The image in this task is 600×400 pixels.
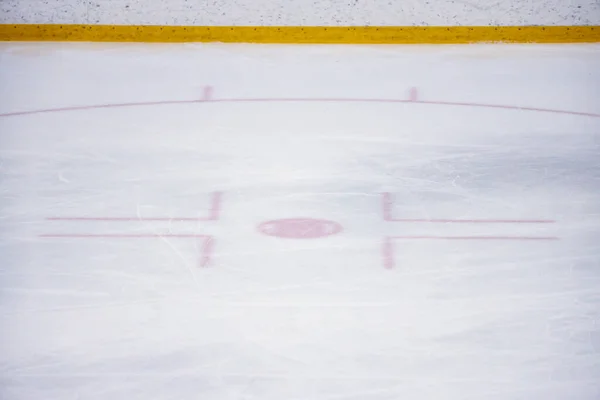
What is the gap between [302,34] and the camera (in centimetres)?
391

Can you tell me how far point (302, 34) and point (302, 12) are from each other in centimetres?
9

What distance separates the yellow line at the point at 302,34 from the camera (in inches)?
153

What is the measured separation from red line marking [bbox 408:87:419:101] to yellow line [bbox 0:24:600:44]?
462 mm

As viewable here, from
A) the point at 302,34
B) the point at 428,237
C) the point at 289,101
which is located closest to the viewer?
the point at 428,237

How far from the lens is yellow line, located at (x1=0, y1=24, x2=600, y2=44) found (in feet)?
12.7

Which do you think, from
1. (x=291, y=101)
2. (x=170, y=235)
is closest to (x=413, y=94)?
(x=291, y=101)

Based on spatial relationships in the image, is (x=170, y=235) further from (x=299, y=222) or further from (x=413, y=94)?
(x=413, y=94)

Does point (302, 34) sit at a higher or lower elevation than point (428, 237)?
higher

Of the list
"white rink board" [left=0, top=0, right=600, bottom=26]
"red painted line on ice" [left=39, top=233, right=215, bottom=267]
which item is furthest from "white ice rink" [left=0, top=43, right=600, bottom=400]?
Answer: "white rink board" [left=0, top=0, right=600, bottom=26]

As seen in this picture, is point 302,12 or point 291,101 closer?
point 291,101

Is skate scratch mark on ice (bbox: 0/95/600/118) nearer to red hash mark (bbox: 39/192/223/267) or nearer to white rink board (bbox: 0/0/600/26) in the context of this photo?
white rink board (bbox: 0/0/600/26)

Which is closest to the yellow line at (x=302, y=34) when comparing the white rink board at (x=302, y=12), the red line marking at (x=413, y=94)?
the white rink board at (x=302, y=12)

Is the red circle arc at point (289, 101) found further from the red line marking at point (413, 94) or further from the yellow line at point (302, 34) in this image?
the yellow line at point (302, 34)

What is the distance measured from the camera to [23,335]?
2180 mm
